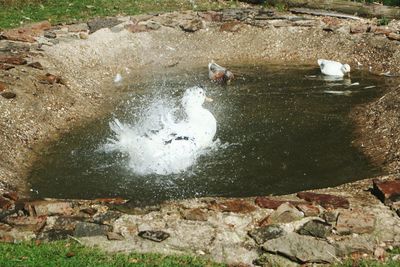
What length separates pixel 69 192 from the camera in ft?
28.3

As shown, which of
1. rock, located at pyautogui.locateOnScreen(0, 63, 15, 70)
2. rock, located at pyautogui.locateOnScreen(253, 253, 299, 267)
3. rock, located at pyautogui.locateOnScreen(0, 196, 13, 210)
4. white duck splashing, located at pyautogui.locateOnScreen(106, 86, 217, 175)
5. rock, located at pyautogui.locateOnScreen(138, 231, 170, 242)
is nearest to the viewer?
rock, located at pyautogui.locateOnScreen(253, 253, 299, 267)

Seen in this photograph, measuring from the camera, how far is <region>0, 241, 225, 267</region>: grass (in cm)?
618

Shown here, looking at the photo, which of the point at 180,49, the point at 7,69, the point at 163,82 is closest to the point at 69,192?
the point at 7,69

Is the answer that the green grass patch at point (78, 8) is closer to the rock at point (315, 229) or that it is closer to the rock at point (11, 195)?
the rock at point (11, 195)

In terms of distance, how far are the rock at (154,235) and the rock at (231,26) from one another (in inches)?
432

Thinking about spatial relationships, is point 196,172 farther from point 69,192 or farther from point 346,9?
point 346,9

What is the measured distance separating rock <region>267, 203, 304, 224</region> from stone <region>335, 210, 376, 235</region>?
0.51 meters

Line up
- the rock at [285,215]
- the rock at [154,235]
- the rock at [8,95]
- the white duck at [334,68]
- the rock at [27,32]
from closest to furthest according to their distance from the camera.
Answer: the rock at [154,235]
the rock at [285,215]
the rock at [8,95]
the white duck at [334,68]
the rock at [27,32]

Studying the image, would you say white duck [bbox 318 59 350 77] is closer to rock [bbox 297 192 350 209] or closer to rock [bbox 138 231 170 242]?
rock [bbox 297 192 350 209]

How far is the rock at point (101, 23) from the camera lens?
52.9ft

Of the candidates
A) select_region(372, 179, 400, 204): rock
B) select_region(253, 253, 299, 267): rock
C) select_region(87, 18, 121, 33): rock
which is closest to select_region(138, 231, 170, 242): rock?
select_region(253, 253, 299, 267): rock

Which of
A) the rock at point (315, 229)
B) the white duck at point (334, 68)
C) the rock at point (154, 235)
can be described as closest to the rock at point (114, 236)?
the rock at point (154, 235)

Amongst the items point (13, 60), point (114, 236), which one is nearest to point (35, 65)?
point (13, 60)

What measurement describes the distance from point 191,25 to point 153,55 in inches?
71.8
